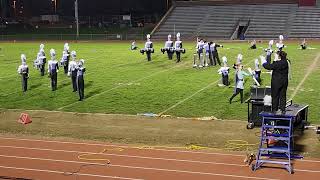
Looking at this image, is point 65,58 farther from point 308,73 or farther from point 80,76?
point 308,73

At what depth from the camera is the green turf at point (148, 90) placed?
1916 centimetres

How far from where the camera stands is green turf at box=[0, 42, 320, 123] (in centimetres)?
1916

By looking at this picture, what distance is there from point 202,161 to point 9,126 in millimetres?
7871

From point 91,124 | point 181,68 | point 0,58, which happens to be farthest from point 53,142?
point 0,58

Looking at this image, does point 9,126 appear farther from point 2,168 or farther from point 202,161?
point 202,161

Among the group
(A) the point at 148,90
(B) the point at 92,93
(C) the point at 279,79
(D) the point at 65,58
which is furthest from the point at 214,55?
(C) the point at 279,79

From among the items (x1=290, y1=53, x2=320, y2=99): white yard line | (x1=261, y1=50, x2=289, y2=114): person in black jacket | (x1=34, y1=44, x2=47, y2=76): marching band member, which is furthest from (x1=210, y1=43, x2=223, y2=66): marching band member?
(x1=261, y1=50, x2=289, y2=114): person in black jacket

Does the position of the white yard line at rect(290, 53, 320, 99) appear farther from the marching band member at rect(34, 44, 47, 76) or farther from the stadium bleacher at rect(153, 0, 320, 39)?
the stadium bleacher at rect(153, 0, 320, 39)

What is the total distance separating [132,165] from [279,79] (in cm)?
410

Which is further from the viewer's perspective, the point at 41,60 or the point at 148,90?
the point at 41,60

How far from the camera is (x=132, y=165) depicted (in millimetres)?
12008

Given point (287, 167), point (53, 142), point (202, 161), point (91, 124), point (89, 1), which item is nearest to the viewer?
point (287, 167)

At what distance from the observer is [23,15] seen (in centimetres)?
7988

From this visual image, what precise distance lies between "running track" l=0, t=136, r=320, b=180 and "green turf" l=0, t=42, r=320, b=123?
195 inches
